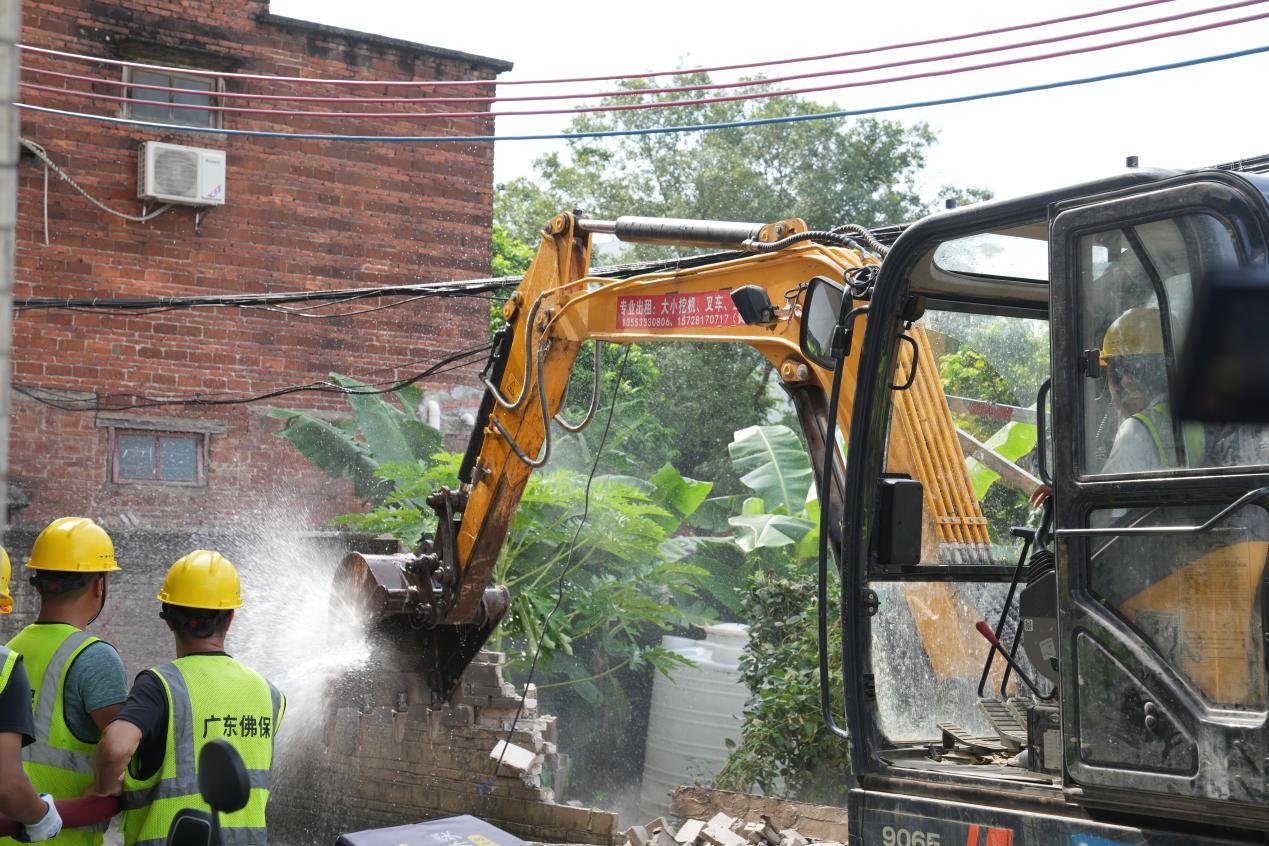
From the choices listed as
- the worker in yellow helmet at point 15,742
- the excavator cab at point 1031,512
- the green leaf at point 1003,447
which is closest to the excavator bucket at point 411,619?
the excavator cab at point 1031,512

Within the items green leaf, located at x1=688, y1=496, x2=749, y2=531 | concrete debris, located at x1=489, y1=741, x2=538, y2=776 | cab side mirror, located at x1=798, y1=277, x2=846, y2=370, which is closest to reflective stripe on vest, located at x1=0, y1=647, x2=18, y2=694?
cab side mirror, located at x1=798, y1=277, x2=846, y2=370

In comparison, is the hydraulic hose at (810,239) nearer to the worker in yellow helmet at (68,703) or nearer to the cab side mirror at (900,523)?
the cab side mirror at (900,523)

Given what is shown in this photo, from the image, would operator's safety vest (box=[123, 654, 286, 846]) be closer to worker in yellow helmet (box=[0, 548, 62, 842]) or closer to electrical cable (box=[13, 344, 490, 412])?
worker in yellow helmet (box=[0, 548, 62, 842])

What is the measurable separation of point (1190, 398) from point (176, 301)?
1266 centimetres

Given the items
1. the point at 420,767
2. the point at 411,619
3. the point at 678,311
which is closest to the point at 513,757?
the point at 420,767

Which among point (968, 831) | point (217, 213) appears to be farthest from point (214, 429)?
point (968, 831)

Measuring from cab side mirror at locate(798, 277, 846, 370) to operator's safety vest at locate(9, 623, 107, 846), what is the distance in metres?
2.55

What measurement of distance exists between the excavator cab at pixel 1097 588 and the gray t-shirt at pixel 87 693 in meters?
2.31

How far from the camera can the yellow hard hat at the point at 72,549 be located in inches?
169

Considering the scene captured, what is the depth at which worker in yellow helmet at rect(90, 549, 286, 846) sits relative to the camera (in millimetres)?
3777

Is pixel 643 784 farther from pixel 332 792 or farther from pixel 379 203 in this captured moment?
pixel 379 203

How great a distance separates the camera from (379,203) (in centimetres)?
1650

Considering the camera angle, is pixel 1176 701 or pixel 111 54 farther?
pixel 111 54

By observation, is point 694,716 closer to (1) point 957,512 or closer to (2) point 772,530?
(2) point 772,530
